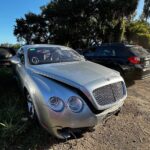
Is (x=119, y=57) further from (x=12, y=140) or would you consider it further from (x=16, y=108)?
(x=12, y=140)

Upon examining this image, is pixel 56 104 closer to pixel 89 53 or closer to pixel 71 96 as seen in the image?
pixel 71 96

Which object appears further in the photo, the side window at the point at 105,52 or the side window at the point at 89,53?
the side window at the point at 89,53

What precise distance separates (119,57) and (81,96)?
5.04 meters

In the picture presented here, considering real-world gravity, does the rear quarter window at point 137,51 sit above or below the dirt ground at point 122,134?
above

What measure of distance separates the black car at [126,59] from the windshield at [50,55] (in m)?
2.64

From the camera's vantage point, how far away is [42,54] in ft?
18.2

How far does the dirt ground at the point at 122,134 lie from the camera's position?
4.07 metres

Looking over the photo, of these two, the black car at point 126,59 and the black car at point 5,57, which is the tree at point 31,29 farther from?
the black car at point 126,59

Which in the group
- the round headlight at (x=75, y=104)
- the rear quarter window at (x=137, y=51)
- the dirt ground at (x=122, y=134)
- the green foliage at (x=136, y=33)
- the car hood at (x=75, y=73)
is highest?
the green foliage at (x=136, y=33)

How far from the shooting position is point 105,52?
8992 mm

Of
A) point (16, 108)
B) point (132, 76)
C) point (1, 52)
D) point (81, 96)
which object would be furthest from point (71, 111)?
point (1, 52)

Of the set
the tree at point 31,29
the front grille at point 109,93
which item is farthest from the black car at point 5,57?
the tree at point 31,29

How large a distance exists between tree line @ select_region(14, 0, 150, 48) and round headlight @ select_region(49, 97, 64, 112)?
977 inches

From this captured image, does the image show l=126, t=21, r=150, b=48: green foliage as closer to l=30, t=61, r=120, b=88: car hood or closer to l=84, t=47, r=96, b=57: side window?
l=84, t=47, r=96, b=57: side window
